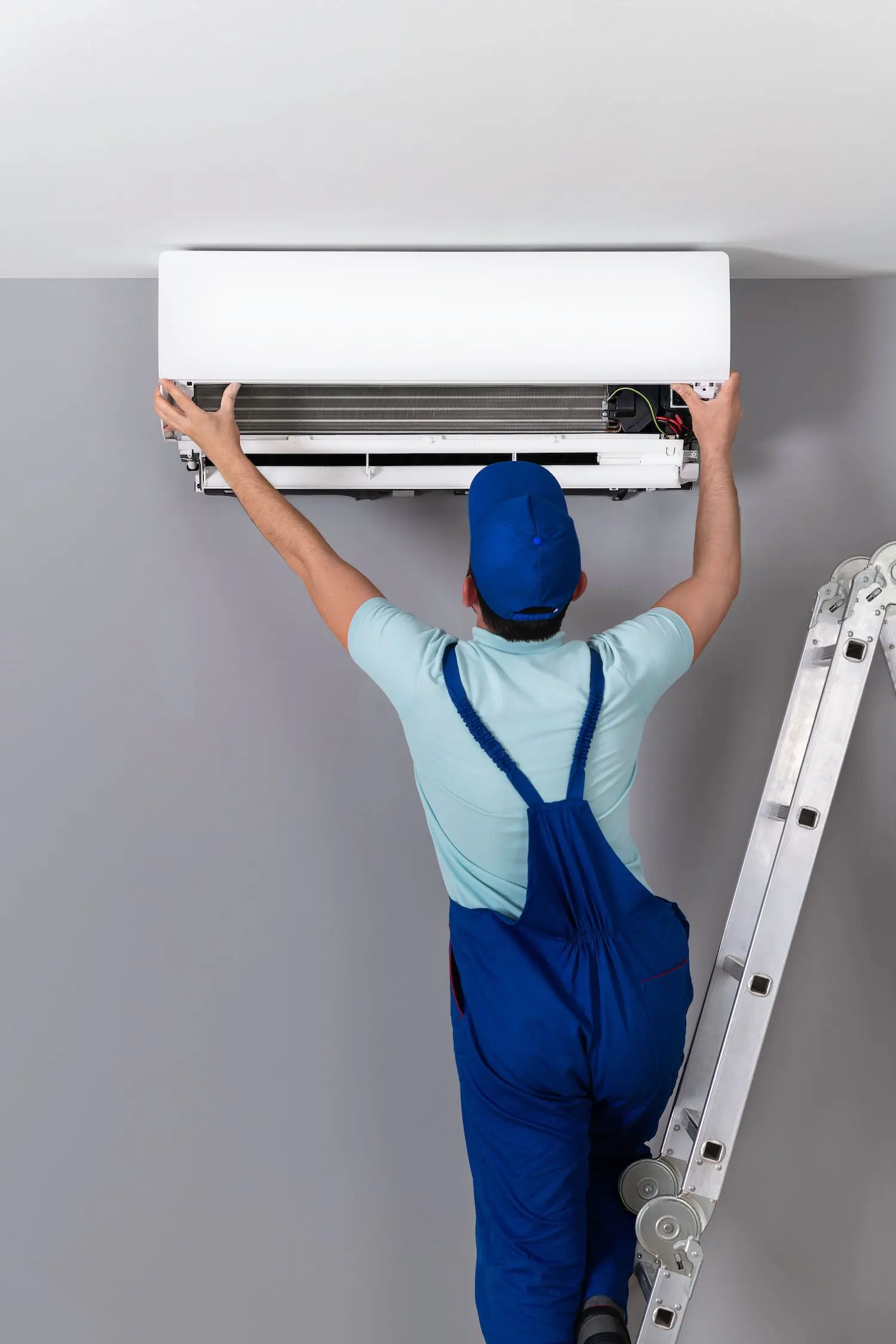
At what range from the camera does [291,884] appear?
166 centimetres

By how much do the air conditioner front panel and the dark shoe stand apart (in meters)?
1.24

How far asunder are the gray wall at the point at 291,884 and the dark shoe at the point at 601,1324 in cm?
48

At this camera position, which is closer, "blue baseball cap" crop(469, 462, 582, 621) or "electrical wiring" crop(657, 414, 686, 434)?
"blue baseball cap" crop(469, 462, 582, 621)

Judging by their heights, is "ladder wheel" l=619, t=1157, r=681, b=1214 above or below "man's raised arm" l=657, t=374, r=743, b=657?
below

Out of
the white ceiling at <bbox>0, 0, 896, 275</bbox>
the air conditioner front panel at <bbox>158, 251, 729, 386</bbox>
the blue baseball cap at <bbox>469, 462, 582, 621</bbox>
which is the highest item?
the white ceiling at <bbox>0, 0, 896, 275</bbox>

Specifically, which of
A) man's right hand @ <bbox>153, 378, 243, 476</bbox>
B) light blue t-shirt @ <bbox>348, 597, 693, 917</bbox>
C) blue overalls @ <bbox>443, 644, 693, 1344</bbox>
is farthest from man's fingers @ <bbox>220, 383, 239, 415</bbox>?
blue overalls @ <bbox>443, 644, 693, 1344</bbox>

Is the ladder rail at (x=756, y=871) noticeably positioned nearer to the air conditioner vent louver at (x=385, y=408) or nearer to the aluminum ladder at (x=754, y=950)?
the aluminum ladder at (x=754, y=950)

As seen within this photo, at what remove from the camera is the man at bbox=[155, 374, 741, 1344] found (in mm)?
1181

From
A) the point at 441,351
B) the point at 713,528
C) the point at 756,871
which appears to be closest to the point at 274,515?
the point at 441,351

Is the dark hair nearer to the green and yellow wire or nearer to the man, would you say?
the man

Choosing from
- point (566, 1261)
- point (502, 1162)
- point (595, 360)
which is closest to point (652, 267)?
point (595, 360)

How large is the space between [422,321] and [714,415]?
45cm

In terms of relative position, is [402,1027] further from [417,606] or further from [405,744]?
[417,606]

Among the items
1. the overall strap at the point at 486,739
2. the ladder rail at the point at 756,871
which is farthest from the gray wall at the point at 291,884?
the overall strap at the point at 486,739
